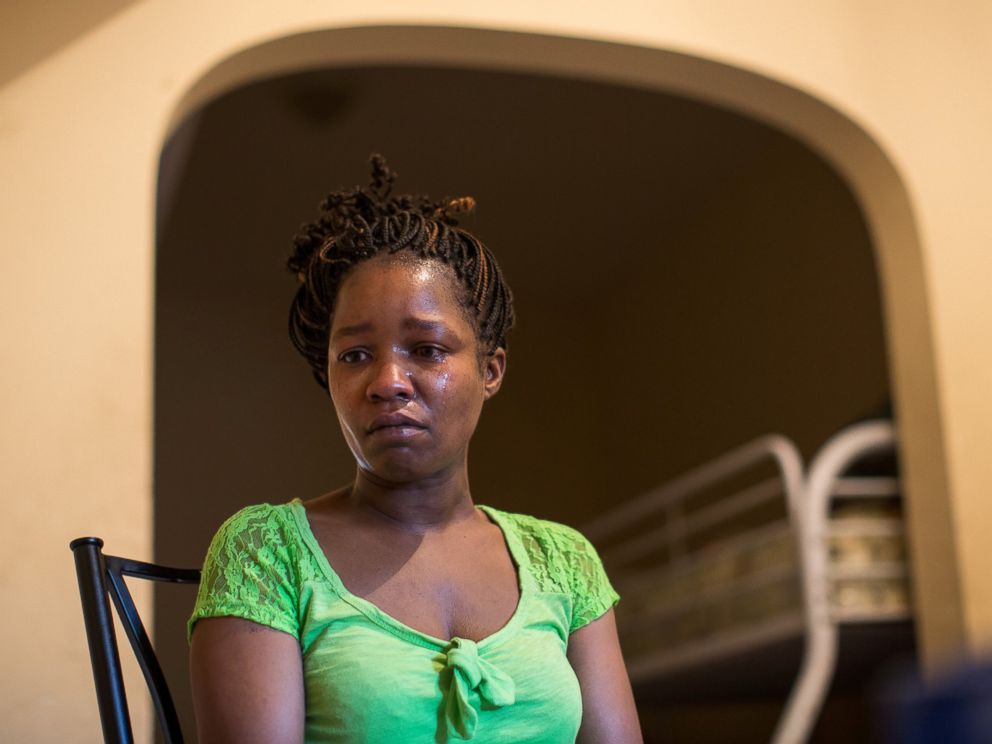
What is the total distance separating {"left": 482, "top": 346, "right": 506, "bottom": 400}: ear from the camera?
1.22m

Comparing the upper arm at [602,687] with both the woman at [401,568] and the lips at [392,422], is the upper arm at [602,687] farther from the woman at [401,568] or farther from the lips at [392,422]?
the lips at [392,422]

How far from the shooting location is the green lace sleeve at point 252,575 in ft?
3.41

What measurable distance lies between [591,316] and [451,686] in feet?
18.3

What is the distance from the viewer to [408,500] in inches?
46.3

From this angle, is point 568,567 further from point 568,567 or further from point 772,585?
point 772,585

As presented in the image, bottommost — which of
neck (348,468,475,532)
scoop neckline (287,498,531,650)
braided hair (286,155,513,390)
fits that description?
scoop neckline (287,498,531,650)

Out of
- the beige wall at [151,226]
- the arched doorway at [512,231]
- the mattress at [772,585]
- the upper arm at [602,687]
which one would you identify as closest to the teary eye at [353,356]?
the upper arm at [602,687]

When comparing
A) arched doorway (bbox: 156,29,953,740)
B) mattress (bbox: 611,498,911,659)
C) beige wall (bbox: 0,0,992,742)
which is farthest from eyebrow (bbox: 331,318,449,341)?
arched doorway (bbox: 156,29,953,740)

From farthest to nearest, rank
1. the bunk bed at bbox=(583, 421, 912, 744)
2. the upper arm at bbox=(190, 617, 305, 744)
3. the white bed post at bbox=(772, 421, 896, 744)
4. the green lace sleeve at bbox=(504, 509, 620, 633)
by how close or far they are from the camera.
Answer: the bunk bed at bbox=(583, 421, 912, 744)
the white bed post at bbox=(772, 421, 896, 744)
the green lace sleeve at bbox=(504, 509, 620, 633)
the upper arm at bbox=(190, 617, 305, 744)

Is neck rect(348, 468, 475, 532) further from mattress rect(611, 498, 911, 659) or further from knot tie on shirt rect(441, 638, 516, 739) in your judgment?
mattress rect(611, 498, 911, 659)

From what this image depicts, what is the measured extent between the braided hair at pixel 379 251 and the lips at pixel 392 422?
11cm

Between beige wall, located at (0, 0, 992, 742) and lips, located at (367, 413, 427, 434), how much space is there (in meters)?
0.60

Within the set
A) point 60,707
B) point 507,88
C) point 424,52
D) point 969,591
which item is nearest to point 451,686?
point 60,707

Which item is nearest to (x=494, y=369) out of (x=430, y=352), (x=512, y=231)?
(x=430, y=352)
